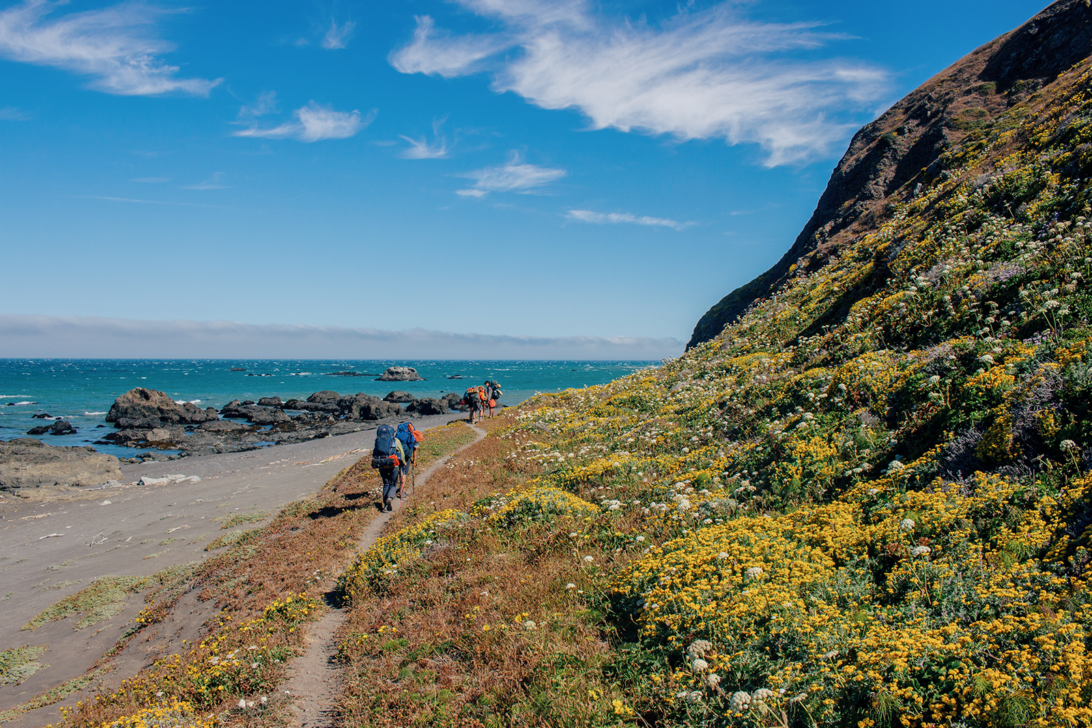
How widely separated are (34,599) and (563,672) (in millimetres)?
18148

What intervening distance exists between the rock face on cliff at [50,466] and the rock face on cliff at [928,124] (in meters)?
49.1

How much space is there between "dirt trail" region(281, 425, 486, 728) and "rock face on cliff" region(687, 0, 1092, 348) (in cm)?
3618

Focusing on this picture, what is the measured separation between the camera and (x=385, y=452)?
632 inches

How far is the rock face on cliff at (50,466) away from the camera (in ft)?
103

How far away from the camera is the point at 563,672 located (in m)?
5.96

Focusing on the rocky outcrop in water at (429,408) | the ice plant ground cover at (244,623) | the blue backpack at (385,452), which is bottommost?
the rocky outcrop in water at (429,408)

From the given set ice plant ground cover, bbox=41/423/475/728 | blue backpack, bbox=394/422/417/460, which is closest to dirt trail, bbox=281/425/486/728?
ice plant ground cover, bbox=41/423/475/728

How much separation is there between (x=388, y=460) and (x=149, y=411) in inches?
2492

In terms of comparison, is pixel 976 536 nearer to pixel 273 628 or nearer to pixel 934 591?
pixel 934 591

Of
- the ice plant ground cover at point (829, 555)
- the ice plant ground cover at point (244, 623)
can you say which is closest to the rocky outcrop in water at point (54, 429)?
the ice plant ground cover at point (244, 623)

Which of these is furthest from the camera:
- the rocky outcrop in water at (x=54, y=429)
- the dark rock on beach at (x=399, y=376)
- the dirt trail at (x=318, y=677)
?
the dark rock on beach at (x=399, y=376)

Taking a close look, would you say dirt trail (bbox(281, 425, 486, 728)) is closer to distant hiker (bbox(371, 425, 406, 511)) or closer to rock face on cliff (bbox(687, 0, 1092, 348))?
distant hiker (bbox(371, 425, 406, 511))

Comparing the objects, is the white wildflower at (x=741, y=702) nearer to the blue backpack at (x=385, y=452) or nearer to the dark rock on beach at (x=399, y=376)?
the blue backpack at (x=385, y=452)

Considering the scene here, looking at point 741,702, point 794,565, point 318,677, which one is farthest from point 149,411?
point 741,702
